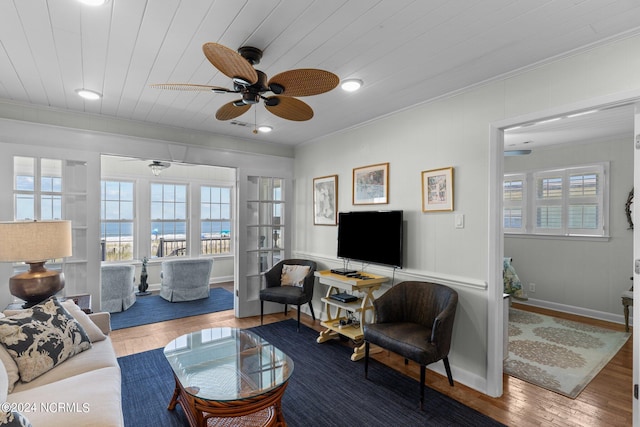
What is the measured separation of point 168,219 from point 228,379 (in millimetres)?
5058

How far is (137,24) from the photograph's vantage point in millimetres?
1881

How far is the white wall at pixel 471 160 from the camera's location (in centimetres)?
214

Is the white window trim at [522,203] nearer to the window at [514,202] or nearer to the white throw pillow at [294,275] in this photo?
the window at [514,202]

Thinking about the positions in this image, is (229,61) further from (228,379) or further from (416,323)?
(416,323)

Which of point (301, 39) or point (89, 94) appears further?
point (89, 94)

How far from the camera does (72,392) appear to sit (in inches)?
68.5

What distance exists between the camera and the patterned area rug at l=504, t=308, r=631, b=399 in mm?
2857

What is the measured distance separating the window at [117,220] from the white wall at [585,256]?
22.4ft

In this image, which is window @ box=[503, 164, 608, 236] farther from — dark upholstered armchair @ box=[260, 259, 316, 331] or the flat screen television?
dark upholstered armchair @ box=[260, 259, 316, 331]

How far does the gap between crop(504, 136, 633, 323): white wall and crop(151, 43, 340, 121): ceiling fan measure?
446cm

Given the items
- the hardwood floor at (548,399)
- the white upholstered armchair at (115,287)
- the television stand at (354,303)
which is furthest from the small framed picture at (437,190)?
the white upholstered armchair at (115,287)

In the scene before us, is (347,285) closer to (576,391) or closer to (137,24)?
(576,391)

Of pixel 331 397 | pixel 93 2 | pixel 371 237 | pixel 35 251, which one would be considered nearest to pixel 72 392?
pixel 35 251

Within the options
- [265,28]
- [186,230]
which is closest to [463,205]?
[265,28]
